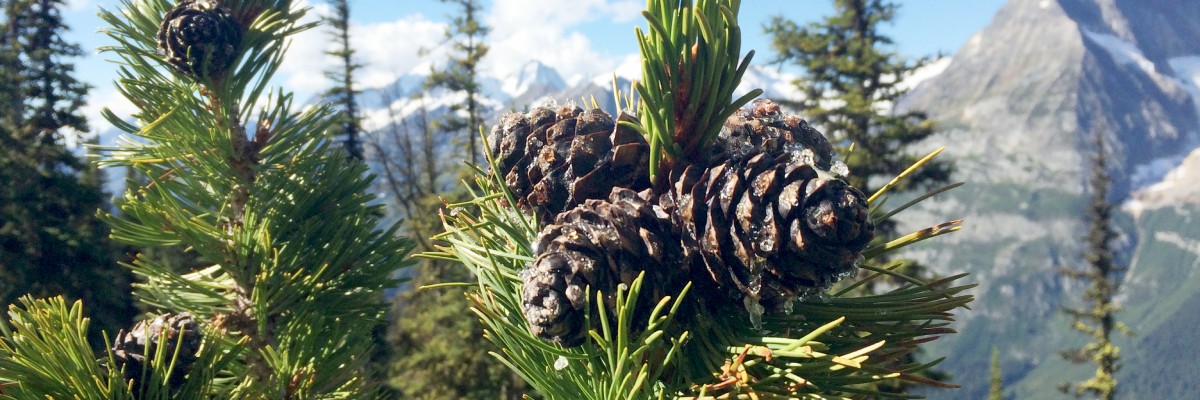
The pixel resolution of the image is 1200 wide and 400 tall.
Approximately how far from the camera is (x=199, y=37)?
81.8 inches

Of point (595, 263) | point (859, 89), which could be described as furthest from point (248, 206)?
point (859, 89)

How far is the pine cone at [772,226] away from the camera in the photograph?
105cm

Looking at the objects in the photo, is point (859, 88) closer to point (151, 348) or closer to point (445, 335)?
point (445, 335)

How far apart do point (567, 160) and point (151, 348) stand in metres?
1.13

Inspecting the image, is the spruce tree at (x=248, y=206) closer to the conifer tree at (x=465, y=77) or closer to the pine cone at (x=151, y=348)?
the pine cone at (x=151, y=348)

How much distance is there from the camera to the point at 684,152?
1.27 meters

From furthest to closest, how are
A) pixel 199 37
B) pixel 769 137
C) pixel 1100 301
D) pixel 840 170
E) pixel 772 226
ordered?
pixel 1100 301 < pixel 199 37 < pixel 769 137 < pixel 840 170 < pixel 772 226

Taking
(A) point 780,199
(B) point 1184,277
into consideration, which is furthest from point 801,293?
(B) point 1184,277

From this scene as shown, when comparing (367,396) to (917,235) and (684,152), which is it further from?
(917,235)

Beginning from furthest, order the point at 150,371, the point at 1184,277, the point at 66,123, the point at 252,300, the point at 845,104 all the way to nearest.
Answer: the point at 1184,277, the point at 66,123, the point at 845,104, the point at 252,300, the point at 150,371

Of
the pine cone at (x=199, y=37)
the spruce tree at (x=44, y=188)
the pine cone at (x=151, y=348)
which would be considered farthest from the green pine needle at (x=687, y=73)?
the spruce tree at (x=44, y=188)

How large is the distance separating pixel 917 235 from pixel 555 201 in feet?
2.17

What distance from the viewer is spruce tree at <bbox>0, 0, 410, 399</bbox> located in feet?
6.78

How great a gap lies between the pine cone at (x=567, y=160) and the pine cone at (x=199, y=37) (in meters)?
1.27
